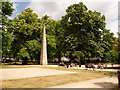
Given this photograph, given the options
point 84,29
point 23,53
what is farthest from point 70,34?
point 23,53

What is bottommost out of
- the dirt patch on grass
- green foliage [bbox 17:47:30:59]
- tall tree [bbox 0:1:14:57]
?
the dirt patch on grass

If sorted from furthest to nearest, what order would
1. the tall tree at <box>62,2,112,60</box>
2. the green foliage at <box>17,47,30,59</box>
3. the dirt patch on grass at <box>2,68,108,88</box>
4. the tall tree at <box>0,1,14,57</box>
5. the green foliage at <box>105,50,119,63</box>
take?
1. the green foliage at <box>105,50,119,63</box>
2. the tall tree at <box>62,2,112,60</box>
3. the green foliage at <box>17,47,30,59</box>
4. the tall tree at <box>0,1,14,57</box>
5. the dirt patch on grass at <box>2,68,108,88</box>

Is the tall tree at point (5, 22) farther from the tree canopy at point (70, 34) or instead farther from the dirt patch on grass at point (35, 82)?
the dirt patch on grass at point (35, 82)

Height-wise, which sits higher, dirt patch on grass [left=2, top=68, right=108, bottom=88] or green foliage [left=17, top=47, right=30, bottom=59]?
green foliage [left=17, top=47, right=30, bottom=59]

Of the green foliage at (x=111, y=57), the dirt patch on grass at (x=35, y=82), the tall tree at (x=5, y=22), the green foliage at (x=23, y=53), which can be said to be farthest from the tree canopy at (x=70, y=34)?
the dirt patch on grass at (x=35, y=82)

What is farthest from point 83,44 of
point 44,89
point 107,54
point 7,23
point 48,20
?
point 44,89

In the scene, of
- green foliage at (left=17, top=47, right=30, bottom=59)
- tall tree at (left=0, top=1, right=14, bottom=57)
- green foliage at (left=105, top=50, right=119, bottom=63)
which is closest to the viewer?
tall tree at (left=0, top=1, right=14, bottom=57)

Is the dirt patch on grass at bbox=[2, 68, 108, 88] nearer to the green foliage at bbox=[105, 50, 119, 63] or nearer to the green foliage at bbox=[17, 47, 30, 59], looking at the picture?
the green foliage at bbox=[17, 47, 30, 59]

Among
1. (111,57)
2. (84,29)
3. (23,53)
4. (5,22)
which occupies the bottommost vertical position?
(111,57)

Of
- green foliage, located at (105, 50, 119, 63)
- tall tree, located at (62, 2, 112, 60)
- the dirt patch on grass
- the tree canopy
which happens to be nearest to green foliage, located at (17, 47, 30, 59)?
the tree canopy

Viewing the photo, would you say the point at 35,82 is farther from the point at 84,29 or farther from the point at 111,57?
the point at 111,57

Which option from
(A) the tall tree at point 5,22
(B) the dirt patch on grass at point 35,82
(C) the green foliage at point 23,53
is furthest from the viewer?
(C) the green foliage at point 23,53

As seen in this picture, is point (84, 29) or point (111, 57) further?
point (111, 57)

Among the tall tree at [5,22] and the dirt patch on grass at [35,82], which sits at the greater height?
the tall tree at [5,22]
